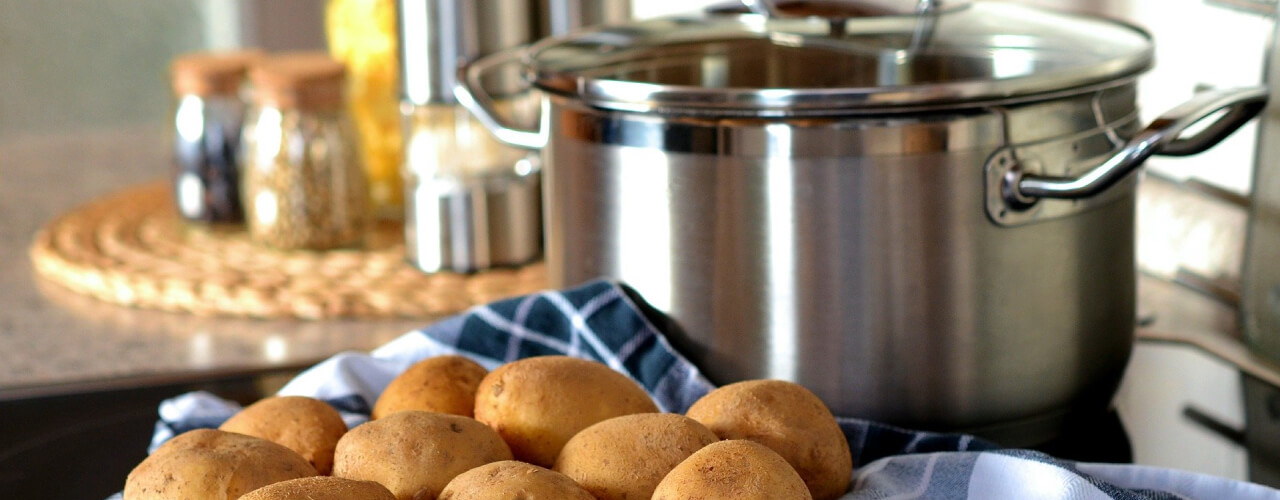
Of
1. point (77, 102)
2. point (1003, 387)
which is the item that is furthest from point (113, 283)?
point (77, 102)

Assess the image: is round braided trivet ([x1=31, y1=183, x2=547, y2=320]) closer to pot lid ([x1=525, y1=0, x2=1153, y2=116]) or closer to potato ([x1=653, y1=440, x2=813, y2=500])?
pot lid ([x1=525, y1=0, x2=1153, y2=116])

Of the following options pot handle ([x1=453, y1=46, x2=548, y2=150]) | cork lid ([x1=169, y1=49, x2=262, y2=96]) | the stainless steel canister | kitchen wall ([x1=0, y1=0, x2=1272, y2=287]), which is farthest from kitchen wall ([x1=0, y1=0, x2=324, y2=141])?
pot handle ([x1=453, y1=46, x2=548, y2=150])

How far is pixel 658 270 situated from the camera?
0.55 metres

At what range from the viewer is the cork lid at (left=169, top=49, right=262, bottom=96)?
1.06 metres

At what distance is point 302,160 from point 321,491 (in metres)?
0.65

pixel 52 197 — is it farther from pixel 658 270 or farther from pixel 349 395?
pixel 658 270

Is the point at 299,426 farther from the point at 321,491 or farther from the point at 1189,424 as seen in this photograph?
the point at 1189,424

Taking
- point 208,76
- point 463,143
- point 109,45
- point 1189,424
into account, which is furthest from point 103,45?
point 1189,424

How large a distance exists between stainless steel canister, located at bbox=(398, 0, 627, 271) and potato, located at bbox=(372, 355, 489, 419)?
41 centimetres

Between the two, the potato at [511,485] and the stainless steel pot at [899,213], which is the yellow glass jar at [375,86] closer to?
the stainless steel pot at [899,213]

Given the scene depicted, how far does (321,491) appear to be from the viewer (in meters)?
0.38

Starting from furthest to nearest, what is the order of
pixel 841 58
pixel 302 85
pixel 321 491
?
pixel 302 85 < pixel 841 58 < pixel 321 491

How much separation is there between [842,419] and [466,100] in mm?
253

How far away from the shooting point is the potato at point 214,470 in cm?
42
